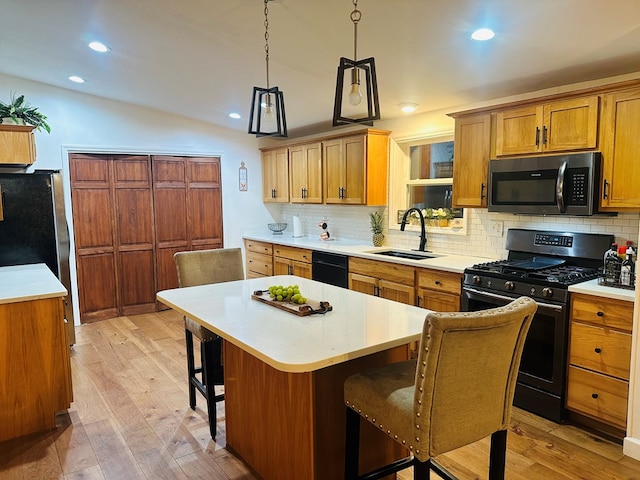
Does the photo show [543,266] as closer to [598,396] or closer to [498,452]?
[598,396]

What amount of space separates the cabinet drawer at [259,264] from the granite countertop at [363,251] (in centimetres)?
24

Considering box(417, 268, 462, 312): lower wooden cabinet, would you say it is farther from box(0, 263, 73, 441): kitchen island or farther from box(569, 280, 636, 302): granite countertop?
box(0, 263, 73, 441): kitchen island

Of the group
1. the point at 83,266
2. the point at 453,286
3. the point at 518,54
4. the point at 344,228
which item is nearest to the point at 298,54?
the point at 518,54

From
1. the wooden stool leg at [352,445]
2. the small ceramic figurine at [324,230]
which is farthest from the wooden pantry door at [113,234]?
the wooden stool leg at [352,445]

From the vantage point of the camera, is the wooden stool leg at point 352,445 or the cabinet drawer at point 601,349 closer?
the wooden stool leg at point 352,445

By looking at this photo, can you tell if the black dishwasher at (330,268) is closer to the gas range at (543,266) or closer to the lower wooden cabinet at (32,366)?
the gas range at (543,266)

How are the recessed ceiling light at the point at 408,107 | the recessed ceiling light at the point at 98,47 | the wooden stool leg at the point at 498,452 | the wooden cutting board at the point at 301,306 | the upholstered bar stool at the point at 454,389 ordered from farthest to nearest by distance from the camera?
the recessed ceiling light at the point at 408,107 < the recessed ceiling light at the point at 98,47 < the wooden cutting board at the point at 301,306 < the wooden stool leg at the point at 498,452 < the upholstered bar stool at the point at 454,389

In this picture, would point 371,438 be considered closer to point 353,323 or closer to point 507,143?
point 353,323

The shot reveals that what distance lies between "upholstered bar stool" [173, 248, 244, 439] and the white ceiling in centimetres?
157

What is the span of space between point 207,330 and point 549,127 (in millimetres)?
2595

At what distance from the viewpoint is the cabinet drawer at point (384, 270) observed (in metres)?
3.79

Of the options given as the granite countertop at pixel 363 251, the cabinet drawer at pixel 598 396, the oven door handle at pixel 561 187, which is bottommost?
the cabinet drawer at pixel 598 396

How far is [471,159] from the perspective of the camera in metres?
3.53

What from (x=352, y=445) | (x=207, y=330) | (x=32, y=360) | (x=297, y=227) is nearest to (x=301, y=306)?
(x=352, y=445)
